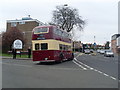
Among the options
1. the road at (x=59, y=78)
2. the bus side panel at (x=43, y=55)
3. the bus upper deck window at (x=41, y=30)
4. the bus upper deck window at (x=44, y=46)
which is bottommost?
the road at (x=59, y=78)

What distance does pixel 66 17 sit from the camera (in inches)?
2200

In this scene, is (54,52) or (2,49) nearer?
(54,52)

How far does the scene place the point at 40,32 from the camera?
20.5m

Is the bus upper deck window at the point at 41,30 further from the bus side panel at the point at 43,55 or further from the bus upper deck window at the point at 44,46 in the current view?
the bus side panel at the point at 43,55

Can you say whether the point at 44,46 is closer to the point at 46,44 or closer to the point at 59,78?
the point at 46,44

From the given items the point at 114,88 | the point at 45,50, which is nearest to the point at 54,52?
the point at 45,50

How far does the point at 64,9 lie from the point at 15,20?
1585 centimetres

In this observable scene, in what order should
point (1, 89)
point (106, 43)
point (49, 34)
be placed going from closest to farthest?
point (1, 89)
point (49, 34)
point (106, 43)

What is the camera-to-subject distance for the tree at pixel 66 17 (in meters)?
55.8

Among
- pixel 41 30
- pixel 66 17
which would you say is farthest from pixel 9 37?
pixel 41 30

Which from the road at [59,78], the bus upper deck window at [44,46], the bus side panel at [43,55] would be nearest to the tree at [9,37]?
the bus side panel at [43,55]

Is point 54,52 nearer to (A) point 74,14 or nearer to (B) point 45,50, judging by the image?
(B) point 45,50

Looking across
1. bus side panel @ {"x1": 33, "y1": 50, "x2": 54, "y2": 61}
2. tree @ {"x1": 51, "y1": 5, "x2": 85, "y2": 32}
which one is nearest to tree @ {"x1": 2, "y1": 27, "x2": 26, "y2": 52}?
tree @ {"x1": 51, "y1": 5, "x2": 85, "y2": 32}

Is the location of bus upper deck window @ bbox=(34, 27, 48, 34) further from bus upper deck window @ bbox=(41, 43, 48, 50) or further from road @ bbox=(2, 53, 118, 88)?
road @ bbox=(2, 53, 118, 88)
